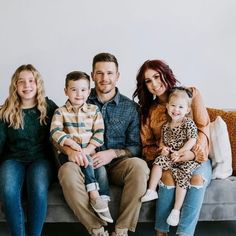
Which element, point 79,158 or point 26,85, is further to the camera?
point 26,85

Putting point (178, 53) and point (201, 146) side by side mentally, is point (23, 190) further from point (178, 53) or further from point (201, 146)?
point (178, 53)

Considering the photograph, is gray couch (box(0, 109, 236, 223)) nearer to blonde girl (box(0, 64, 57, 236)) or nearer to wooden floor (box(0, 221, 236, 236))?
blonde girl (box(0, 64, 57, 236))

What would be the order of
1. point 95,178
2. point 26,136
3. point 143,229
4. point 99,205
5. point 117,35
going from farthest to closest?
point 117,35, point 143,229, point 26,136, point 95,178, point 99,205

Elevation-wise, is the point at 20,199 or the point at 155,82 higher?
the point at 155,82

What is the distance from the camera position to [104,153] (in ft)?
8.18

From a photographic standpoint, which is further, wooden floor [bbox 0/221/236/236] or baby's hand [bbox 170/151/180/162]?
wooden floor [bbox 0/221/236/236]

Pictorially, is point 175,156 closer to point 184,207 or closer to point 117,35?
point 184,207

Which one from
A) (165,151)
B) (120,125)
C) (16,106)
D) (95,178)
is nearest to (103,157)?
(95,178)

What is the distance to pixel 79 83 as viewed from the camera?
2422mm

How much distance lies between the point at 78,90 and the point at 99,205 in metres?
0.66

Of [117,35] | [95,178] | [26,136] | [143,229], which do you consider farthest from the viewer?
[117,35]

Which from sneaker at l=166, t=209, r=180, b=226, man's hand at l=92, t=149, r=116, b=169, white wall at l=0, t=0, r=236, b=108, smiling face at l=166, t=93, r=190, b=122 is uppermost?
white wall at l=0, t=0, r=236, b=108

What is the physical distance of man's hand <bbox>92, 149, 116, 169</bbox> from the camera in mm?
2428

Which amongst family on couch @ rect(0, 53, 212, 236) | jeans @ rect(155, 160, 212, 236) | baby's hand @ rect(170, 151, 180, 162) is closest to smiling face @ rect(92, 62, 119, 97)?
family on couch @ rect(0, 53, 212, 236)
